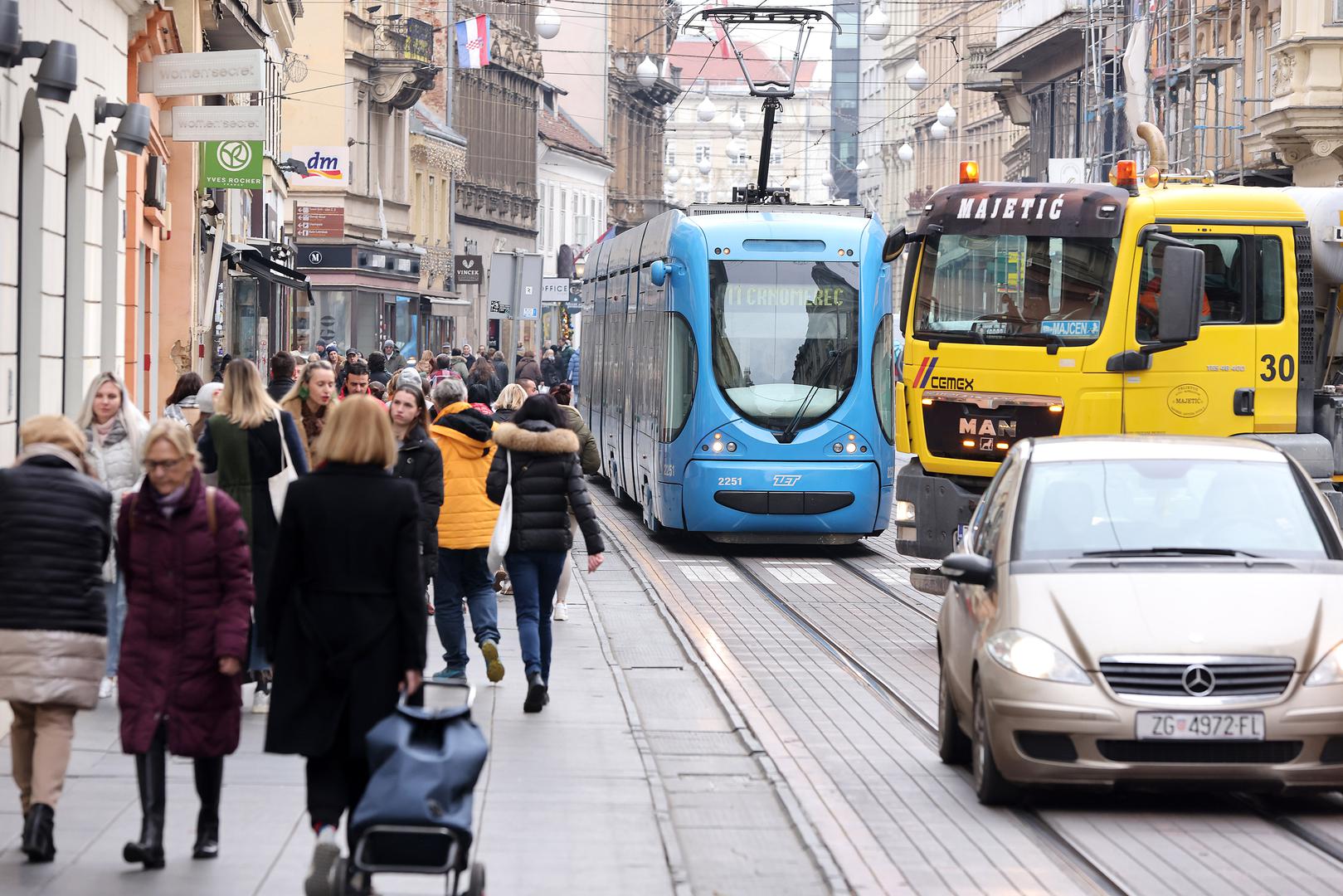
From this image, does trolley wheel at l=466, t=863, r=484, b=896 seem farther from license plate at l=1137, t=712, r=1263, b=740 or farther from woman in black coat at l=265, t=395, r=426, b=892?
license plate at l=1137, t=712, r=1263, b=740

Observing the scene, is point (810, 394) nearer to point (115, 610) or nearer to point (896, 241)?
point (896, 241)

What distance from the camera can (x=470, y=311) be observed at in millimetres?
76438

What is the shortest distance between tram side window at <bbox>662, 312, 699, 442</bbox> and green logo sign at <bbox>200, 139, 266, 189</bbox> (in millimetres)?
6020

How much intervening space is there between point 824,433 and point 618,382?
6.71m

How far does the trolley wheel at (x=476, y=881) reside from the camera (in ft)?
22.7

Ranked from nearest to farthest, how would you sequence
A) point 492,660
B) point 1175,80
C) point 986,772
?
1. point 986,772
2. point 492,660
3. point 1175,80

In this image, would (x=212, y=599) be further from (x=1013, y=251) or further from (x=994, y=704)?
(x=1013, y=251)

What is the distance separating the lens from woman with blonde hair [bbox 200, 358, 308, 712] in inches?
424

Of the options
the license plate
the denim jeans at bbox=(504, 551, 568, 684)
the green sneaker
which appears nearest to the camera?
the license plate

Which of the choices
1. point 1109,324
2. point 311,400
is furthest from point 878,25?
point 311,400

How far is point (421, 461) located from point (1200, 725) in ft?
16.7

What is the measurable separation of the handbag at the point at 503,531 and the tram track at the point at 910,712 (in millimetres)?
2320

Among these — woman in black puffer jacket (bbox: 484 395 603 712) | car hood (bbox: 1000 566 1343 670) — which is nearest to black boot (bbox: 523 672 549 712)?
woman in black puffer jacket (bbox: 484 395 603 712)

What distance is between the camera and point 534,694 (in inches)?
467
